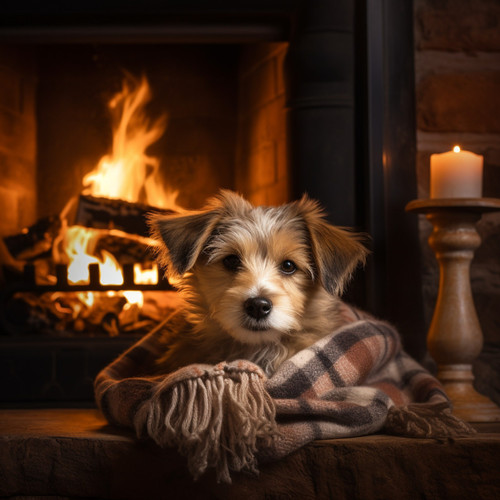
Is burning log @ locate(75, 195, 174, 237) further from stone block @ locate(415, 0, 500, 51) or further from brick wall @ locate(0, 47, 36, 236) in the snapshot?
stone block @ locate(415, 0, 500, 51)

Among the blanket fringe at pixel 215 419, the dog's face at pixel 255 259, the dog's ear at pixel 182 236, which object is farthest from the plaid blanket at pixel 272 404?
the dog's ear at pixel 182 236

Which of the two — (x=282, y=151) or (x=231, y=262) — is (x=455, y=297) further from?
(x=282, y=151)

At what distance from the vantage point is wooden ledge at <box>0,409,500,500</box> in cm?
145

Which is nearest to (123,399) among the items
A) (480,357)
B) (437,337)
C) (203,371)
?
(203,371)

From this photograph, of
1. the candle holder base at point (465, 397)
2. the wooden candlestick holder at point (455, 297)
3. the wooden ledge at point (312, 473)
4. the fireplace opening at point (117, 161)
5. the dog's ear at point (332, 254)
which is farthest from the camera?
the fireplace opening at point (117, 161)

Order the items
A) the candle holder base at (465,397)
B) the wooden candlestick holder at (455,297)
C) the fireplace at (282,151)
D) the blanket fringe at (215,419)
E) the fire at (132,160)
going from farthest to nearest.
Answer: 1. the fire at (132,160)
2. the fireplace at (282,151)
3. the wooden candlestick holder at (455,297)
4. the candle holder base at (465,397)
5. the blanket fringe at (215,419)

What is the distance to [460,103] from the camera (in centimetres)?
238

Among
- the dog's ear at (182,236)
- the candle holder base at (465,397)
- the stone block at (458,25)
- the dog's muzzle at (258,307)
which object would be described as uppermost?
the stone block at (458,25)

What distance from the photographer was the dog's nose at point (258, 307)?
1.54 metres

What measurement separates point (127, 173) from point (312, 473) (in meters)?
1.62

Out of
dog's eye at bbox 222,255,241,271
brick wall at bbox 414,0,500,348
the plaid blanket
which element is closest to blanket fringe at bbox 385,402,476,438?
the plaid blanket

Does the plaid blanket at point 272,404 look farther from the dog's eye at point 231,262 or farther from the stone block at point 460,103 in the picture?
the stone block at point 460,103

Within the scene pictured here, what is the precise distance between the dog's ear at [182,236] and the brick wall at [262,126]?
71 cm

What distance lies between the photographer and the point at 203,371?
1421mm
